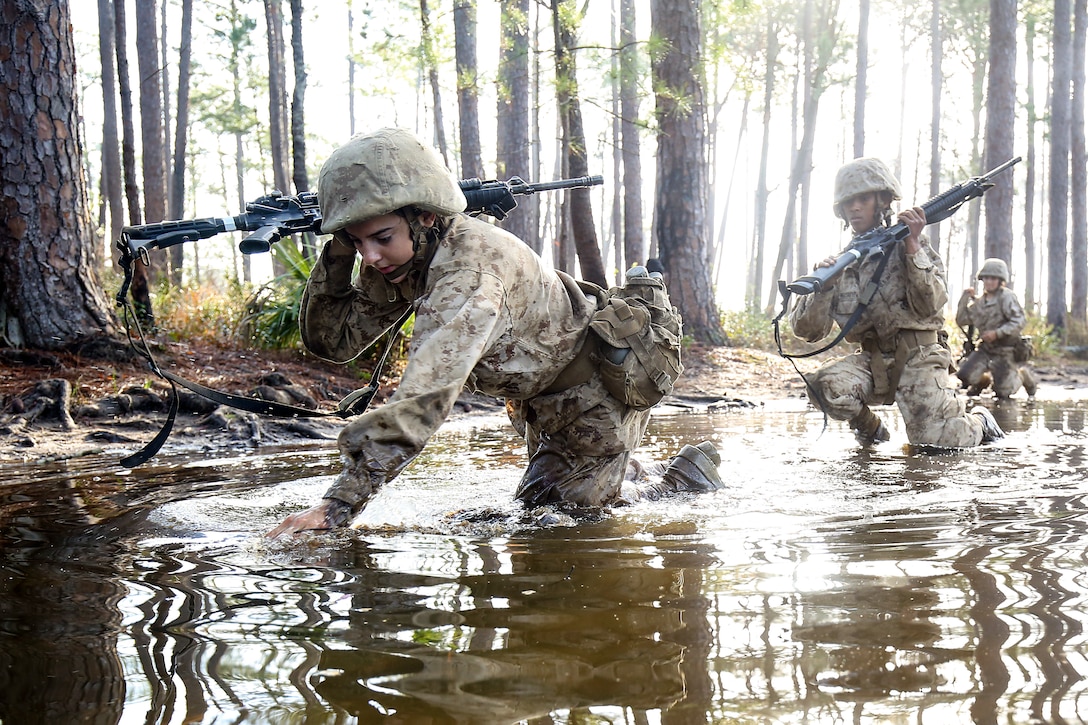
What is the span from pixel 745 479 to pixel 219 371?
5.16 meters

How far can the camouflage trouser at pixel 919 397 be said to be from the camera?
6.35m

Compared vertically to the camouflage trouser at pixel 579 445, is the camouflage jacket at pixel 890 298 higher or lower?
higher

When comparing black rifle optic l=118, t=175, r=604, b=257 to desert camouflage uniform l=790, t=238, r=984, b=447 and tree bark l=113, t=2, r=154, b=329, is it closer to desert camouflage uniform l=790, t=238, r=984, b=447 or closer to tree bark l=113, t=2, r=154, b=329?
desert camouflage uniform l=790, t=238, r=984, b=447

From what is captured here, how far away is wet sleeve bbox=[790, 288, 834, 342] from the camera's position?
22.1ft

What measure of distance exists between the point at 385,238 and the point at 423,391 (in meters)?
0.71

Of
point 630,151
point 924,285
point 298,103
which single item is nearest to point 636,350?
point 924,285

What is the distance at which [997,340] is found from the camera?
11.3 meters

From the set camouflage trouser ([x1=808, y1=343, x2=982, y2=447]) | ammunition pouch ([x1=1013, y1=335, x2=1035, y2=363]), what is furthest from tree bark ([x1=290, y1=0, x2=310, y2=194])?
ammunition pouch ([x1=1013, y1=335, x2=1035, y2=363])

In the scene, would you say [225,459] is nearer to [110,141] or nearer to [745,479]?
[745,479]

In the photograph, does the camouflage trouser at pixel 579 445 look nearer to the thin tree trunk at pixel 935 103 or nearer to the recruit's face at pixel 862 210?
the recruit's face at pixel 862 210

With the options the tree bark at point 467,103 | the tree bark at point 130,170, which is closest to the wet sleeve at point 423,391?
the tree bark at point 130,170

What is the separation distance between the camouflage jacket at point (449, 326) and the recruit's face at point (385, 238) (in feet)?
0.41

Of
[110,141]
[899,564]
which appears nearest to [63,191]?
[899,564]

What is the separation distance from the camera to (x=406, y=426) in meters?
3.17
